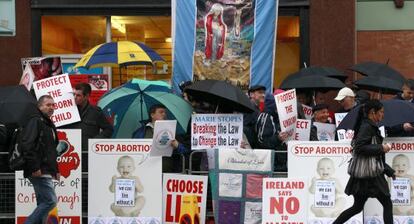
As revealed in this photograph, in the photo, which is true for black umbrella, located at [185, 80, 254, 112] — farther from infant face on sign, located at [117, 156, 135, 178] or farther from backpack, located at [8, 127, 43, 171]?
backpack, located at [8, 127, 43, 171]

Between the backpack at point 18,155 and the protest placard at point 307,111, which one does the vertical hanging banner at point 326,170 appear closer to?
the protest placard at point 307,111

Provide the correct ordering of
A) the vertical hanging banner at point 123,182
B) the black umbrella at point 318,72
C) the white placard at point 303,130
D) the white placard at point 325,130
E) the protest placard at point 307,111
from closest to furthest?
1. the vertical hanging banner at point 123,182
2. the white placard at point 303,130
3. the white placard at point 325,130
4. the protest placard at point 307,111
5. the black umbrella at point 318,72

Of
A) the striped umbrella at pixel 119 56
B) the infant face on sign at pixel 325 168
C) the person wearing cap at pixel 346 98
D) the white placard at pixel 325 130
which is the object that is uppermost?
the striped umbrella at pixel 119 56

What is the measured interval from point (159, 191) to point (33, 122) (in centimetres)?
196

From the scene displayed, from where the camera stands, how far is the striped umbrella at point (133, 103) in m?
11.8

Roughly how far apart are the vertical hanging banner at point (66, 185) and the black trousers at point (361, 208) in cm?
357

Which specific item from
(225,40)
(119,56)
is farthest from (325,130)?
(119,56)

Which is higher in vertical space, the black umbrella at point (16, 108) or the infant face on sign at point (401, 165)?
the black umbrella at point (16, 108)

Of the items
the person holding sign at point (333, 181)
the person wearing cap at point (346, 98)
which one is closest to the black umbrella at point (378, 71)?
the person wearing cap at point (346, 98)

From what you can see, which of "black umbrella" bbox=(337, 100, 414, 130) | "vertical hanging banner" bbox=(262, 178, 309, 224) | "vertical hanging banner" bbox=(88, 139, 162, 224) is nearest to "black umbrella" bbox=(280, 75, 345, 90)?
"black umbrella" bbox=(337, 100, 414, 130)

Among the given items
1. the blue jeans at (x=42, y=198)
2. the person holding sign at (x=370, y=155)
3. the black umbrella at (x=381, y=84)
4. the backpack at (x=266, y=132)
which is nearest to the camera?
the person holding sign at (x=370, y=155)

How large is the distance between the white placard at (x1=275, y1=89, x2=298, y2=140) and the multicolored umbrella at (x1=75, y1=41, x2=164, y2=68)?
110 inches

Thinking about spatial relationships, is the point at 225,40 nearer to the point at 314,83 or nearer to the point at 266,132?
the point at 314,83

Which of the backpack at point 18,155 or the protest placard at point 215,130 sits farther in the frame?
the protest placard at point 215,130
